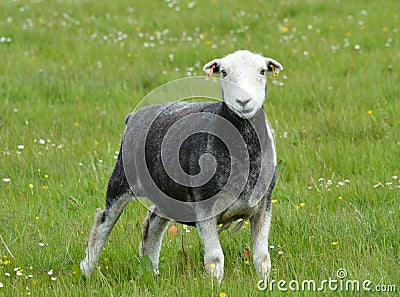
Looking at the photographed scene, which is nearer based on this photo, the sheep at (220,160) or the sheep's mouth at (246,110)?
the sheep's mouth at (246,110)

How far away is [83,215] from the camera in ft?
20.9

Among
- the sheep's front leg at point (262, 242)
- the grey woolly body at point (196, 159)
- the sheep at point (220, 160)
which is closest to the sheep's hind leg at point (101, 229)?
the grey woolly body at point (196, 159)

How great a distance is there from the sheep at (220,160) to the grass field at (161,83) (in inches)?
14.9

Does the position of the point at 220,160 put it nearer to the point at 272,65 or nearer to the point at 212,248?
the point at 212,248

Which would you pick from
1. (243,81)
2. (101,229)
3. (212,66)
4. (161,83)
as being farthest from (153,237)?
(161,83)

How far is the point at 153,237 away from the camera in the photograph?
5.60 m

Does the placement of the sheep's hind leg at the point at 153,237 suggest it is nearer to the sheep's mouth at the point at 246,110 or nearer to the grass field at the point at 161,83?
the grass field at the point at 161,83

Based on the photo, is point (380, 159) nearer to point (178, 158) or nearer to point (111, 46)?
point (178, 158)

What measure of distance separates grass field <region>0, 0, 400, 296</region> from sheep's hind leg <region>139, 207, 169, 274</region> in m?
0.10

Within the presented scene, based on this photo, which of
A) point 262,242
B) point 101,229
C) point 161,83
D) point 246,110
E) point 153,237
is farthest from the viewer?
point 161,83

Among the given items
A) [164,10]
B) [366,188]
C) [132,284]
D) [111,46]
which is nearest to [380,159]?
[366,188]

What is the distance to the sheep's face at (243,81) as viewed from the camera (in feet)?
14.4

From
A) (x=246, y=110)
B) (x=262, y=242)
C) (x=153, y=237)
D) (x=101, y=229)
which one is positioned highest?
(x=246, y=110)

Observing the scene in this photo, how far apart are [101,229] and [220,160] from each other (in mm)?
1297
